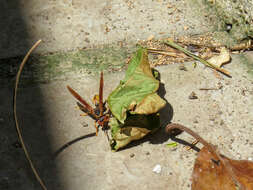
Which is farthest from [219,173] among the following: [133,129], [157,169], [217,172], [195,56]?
[195,56]

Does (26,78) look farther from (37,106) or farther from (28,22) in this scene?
(28,22)

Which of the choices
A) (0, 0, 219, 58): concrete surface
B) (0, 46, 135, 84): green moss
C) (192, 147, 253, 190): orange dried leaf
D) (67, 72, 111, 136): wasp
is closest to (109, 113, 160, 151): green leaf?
(67, 72, 111, 136): wasp

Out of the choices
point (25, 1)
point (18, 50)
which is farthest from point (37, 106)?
point (25, 1)

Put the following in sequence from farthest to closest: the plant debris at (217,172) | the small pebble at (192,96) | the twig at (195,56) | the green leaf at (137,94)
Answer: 1. the twig at (195,56)
2. the small pebble at (192,96)
3. the green leaf at (137,94)
4. the plant debris at (217,172)

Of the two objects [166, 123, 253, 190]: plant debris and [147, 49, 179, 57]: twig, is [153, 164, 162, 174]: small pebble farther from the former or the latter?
[147, 49, 179, 57]: twig

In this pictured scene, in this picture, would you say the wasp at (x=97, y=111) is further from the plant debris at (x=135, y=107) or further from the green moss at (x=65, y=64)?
the green moss at (x=65, y=64)

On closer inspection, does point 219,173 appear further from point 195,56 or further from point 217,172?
point 195,56

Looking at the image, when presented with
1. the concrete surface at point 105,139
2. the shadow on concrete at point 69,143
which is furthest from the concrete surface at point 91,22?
the shadow on concrete at point 69,143
